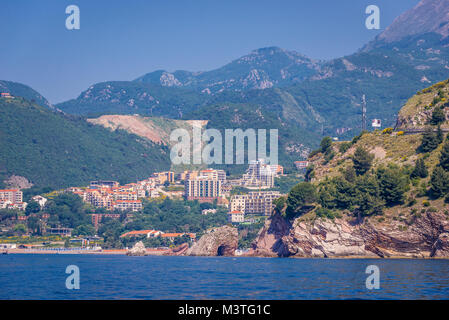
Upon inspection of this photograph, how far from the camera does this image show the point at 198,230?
611 ft

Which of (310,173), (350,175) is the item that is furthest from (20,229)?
(350,175)

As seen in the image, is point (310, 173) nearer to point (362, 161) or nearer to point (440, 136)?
point (362, 161)

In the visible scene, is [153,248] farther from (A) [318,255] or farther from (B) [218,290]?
(B) [218,290]

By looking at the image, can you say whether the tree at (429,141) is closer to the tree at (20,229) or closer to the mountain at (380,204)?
the mountain at (380,204)

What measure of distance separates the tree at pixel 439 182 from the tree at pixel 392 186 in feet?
15.9

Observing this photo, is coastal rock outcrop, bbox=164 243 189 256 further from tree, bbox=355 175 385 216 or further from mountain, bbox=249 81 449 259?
tree, bbox=355 175 385 216

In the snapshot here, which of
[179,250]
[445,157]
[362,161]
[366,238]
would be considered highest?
[445,157]

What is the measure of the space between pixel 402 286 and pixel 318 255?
51.6 m

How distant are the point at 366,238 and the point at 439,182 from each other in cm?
1360

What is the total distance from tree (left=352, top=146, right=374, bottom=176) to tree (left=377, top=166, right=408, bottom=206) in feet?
37.9

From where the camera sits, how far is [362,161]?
113125 mm

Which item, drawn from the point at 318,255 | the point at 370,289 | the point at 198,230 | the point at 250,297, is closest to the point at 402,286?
the point at 370,289

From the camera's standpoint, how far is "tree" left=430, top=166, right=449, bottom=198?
93.8 metres

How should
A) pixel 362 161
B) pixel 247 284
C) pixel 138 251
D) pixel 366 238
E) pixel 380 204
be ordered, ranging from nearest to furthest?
pixel 247 284
pixel 380 204
pixel 366 238
pixel 362 161
pixel 138 251
